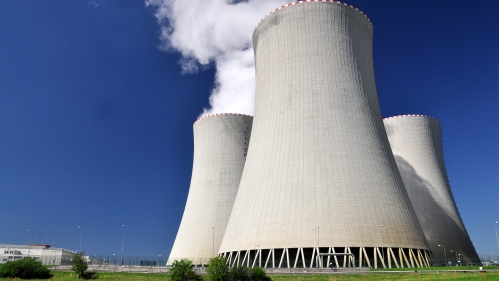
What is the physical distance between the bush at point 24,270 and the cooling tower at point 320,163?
10.3m

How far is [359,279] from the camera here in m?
18.1

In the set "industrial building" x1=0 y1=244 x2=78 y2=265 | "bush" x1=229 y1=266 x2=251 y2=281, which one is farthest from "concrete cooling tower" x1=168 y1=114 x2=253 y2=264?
"industrial building" x1=0 y1=244 x2=78 y2=265

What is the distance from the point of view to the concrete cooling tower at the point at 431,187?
37.7m

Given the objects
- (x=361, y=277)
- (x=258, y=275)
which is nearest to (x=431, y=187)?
(x=361, y=277)

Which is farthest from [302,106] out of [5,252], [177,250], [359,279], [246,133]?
[5,252]

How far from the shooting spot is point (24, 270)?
22.8 m

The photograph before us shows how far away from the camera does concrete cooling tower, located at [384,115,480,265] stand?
124ft

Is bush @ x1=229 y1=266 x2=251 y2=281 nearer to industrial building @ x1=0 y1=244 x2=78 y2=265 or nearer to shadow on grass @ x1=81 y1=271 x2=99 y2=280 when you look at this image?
shadow on grass @ x1=81 y1=271 x2=99 y2=280

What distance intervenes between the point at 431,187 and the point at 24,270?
32.3 meters

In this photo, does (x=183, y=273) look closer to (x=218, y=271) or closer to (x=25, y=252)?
(x=218, y=271)

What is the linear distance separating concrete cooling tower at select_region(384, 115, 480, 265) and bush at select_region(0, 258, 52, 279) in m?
30.2

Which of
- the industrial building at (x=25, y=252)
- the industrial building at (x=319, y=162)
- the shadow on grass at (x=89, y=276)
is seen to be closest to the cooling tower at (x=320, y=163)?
the industrial building at (x=319, y=162)

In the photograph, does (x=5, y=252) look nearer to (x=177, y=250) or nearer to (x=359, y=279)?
(x=177, y=250)

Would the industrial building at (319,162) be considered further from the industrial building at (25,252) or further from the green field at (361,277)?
the industrial building at (25,252)
